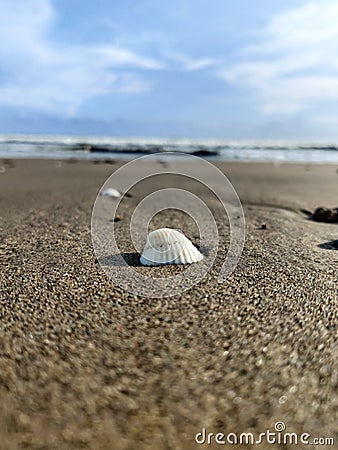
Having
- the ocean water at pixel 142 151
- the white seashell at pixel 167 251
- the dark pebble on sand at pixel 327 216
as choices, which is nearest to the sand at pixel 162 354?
the white seashell at pixel 167 251

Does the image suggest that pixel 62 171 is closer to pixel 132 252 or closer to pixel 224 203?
pixel 224 203

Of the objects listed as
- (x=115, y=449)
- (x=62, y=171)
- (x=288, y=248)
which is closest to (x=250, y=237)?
(x=288, y=248)

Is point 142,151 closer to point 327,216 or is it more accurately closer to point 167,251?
point 327,216

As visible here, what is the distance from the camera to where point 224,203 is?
15.9ft

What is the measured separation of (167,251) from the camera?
93.0 inches

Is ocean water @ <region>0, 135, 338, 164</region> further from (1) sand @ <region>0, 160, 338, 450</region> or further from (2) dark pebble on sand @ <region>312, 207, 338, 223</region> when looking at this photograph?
(1) sand @ <region>0, 160, 338, 450</region>

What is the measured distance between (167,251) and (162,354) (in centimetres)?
98

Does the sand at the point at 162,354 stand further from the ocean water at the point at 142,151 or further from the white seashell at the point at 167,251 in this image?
the ocean water at the point at 142,151

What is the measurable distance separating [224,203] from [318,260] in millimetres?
2467

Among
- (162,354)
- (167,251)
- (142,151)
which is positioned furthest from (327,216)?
(142,151)

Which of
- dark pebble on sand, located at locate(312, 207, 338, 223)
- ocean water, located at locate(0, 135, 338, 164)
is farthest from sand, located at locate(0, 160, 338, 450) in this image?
ocean water, located at locate(0, 135, 338, 164)

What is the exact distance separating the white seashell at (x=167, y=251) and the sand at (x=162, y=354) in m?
0.10

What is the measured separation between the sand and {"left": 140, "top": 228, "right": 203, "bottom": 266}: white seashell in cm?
10

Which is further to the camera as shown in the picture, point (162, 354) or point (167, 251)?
point (167, 251)
